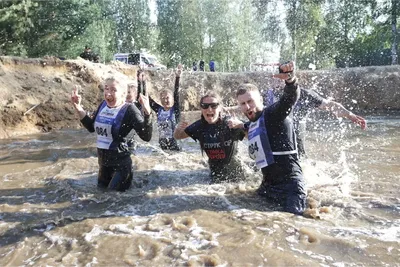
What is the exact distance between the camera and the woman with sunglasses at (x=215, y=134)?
473cm

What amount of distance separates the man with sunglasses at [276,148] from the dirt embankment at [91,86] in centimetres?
396

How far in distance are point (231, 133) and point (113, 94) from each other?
161cm

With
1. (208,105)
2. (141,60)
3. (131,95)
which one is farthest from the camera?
(141,60)

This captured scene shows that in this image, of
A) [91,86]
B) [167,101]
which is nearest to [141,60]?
[91,86]

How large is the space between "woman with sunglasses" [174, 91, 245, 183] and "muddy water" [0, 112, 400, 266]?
0.34 metres

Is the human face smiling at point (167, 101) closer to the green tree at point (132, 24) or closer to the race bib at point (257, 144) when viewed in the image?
the race bib at point (257, 144)

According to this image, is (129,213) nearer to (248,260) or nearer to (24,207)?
(24,207)

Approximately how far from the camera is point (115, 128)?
472cm

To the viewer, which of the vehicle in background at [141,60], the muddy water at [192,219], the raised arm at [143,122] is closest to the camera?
the muddy water at [192,219]

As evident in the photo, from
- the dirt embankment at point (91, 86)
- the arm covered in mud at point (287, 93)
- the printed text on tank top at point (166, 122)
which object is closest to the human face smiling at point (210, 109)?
the arm covered in mud at point (287, 93)

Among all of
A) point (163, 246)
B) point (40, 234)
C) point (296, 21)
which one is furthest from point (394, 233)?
point (296, 21)

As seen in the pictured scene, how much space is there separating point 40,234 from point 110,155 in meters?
1.54

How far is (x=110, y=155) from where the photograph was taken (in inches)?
190

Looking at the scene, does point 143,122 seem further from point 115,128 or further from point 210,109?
point 210,109
